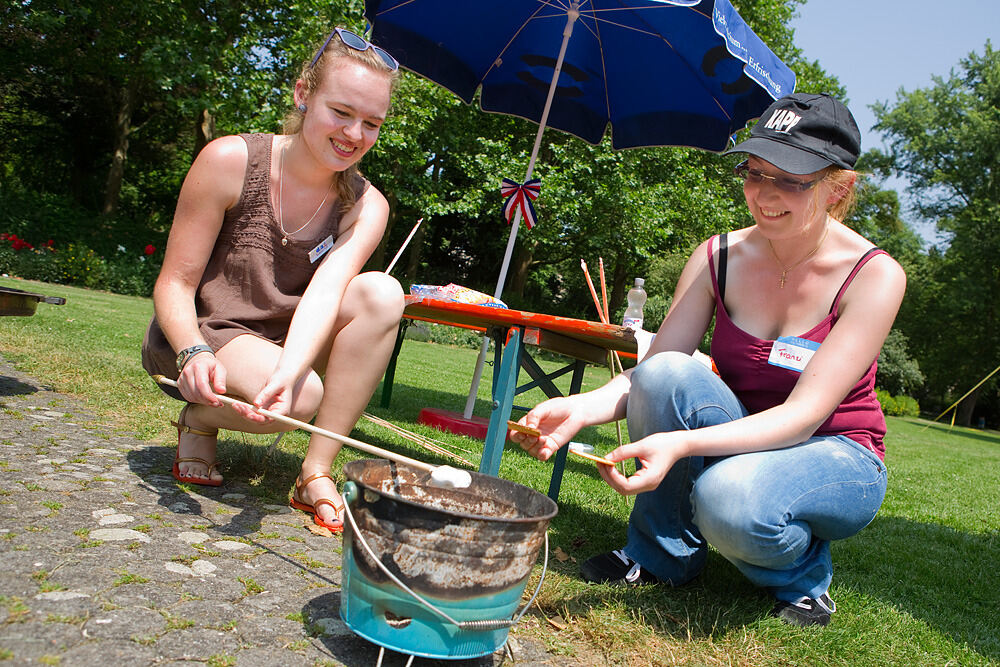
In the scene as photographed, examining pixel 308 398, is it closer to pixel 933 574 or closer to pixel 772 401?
pixel 772 401

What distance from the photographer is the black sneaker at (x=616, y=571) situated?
7.09 feet

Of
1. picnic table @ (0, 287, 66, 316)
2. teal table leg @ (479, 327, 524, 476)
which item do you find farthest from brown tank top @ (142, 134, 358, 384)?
picnic table @ (0, 287, 66, 316)

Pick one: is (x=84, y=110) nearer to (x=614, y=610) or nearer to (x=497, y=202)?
(x=497, y=202)

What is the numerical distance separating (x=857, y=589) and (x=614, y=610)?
1110 millimetres

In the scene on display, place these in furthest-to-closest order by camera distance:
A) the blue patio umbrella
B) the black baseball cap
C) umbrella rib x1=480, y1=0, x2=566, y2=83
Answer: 1. umbrella rib x1=480, y1=0, x2=566, y2=83
2. the blue patio umbrella
3. the black baseball cap

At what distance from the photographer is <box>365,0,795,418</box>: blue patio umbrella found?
4438 millimetres

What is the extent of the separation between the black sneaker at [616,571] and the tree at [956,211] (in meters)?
27.3

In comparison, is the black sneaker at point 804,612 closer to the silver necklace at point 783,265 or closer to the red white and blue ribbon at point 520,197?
the silver necklace at point 783,265

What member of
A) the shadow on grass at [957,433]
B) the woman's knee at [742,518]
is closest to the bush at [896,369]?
the shadow on grass at [957,433]

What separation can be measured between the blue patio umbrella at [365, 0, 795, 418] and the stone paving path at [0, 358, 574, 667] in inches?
105

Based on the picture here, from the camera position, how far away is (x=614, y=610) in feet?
6.37

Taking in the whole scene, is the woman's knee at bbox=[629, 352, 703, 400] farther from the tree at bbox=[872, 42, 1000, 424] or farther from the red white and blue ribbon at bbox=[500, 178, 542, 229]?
the tree at bbox=[872, 42, 1000, 424]

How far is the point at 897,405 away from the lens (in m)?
21.3

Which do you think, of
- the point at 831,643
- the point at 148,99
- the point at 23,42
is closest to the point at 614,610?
the point at 831,643
